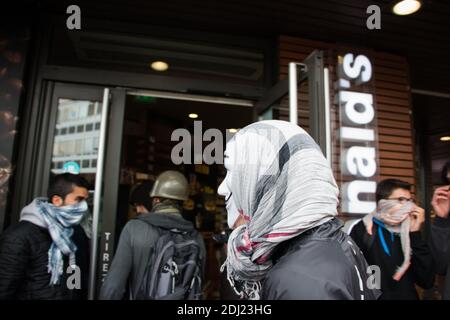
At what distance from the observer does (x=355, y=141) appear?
9.90ft

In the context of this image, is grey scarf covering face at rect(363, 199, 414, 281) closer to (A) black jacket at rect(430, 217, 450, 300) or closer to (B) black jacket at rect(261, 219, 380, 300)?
(A) black jacket at rect(430, 217, 450, 300)

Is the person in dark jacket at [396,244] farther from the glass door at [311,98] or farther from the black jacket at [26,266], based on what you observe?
the black jacket at [26,266]

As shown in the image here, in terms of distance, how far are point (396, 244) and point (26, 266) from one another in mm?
2423

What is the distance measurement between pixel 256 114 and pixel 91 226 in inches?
71.5

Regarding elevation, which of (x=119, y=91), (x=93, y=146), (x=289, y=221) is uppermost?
(x=119, y=91)

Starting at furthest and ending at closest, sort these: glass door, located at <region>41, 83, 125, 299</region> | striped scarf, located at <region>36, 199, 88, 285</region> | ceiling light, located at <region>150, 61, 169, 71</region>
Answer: ceiling light, located at <region>150, 61, 169, 71</region> → glass door, located at <region>41, 83, 125, 299</region> → striped scarf, located at <region>36, 199, 88, 285</region>

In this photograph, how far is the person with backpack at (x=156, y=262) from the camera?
2.21 m

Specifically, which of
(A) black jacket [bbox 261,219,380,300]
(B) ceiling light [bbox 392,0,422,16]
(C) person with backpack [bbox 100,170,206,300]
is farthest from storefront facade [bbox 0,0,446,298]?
(A) black jacket [bbox 261,219,380,300]

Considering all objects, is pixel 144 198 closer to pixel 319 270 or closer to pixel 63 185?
pixel 63 185

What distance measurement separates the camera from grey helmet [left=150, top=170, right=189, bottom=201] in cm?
253

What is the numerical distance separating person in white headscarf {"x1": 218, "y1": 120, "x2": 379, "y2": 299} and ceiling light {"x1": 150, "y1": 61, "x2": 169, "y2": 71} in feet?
8.25

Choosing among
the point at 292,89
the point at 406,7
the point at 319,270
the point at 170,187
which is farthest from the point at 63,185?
the point at 406,7

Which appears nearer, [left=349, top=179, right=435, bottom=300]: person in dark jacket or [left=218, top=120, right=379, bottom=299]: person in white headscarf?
[left=218, top=120, right=379, bottom=299]: person in white headscarf
